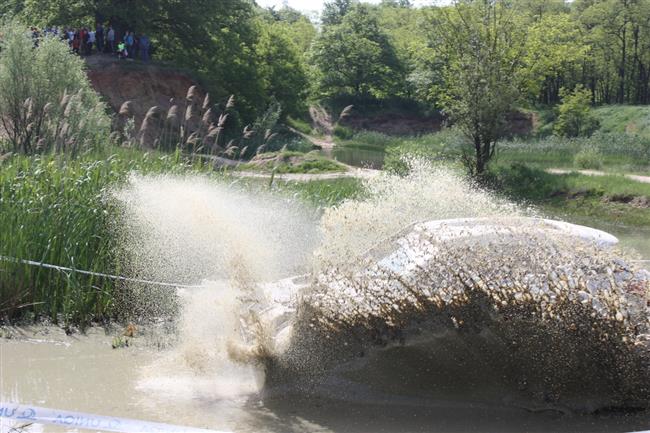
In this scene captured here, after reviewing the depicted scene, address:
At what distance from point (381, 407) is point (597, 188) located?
2110 cm

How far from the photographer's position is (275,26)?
5691 centimetres

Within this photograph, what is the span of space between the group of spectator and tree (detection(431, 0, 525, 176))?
49.6 ft

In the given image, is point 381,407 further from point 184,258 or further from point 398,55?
point 398,55

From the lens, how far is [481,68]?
97.9ft

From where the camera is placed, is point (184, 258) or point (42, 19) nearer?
point (184, 258)

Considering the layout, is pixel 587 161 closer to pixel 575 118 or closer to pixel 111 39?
pixel 111 39

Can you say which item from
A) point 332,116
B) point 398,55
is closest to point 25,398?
point 332,116

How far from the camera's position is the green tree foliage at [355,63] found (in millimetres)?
72750

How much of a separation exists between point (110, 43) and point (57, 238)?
1272 inches

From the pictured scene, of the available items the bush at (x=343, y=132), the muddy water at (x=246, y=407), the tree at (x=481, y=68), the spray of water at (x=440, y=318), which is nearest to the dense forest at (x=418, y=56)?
the tree at (x=481, y=68)

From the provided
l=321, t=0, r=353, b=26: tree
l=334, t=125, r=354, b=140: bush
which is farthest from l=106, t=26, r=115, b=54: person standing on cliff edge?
l=321, t=0, r=353, b=26: tree

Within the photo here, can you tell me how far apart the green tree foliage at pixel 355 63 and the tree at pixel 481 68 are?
39285 mm

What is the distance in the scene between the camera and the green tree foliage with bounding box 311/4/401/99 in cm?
7275

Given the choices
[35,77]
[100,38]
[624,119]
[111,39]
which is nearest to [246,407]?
[35,77]
